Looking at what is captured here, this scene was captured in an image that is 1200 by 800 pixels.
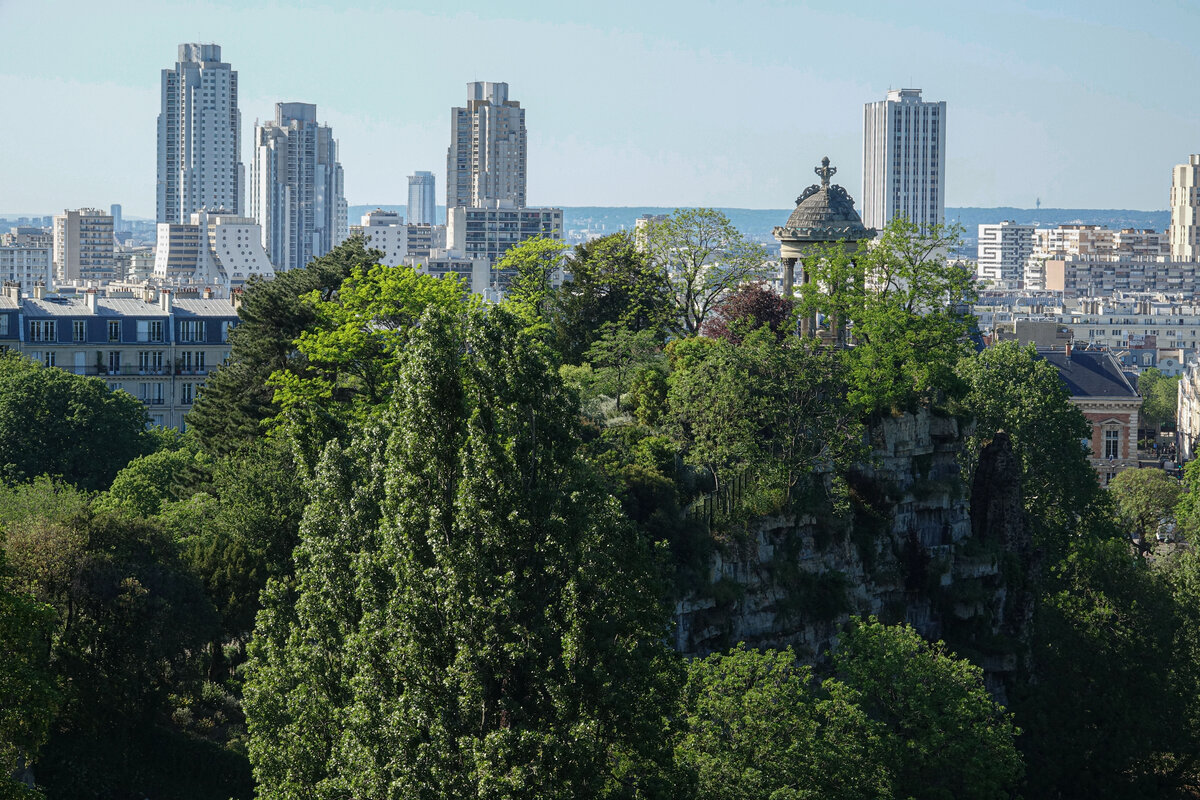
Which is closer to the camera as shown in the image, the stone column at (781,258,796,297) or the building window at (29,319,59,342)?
the stone column at (781,258,796,297)

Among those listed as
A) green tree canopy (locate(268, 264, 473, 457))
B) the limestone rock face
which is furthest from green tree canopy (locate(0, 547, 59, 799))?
green tree canopy (locate(268, 264, 473, 457))

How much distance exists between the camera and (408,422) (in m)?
27.8

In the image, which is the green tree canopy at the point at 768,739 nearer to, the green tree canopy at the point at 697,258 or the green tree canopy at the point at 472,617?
the green tree canopy at the point at 472,617

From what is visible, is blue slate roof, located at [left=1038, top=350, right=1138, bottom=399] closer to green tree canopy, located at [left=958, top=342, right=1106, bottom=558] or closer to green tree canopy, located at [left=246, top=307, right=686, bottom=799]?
green tree canopy, located at [left=958, top=342, right=1106, bottom=558]

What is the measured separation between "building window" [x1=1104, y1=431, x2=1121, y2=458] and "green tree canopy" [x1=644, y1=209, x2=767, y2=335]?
8057cm

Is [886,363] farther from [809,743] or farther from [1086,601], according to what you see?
[809,743]

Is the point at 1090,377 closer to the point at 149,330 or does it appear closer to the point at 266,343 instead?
the point at 149,330

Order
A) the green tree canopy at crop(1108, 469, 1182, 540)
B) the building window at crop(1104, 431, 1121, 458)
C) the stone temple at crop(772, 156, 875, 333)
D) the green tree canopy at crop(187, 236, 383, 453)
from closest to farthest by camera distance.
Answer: the green tree canopy at crop(187, 236, 383, 453) < the stone temple at crop(772, 156, 875, 333) < the green tree canopy at crop(1108, 469, 1182, 540) < the building window at crop(1104, 431, 1121, 458)

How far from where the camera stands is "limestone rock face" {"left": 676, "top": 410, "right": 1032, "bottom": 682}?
4250 centimetres

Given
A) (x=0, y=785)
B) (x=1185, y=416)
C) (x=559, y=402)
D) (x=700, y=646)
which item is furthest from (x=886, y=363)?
(x=1185, y=416)

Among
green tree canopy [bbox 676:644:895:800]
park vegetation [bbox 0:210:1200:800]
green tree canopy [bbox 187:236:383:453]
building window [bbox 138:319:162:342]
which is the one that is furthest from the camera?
building window [bbox 138:319:162:342]

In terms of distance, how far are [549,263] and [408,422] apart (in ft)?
102

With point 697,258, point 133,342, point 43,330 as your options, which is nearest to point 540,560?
point 697,258

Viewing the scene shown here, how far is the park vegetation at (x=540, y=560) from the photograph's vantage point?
88.2 ft
